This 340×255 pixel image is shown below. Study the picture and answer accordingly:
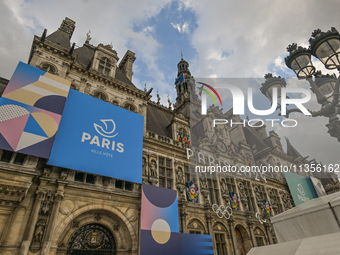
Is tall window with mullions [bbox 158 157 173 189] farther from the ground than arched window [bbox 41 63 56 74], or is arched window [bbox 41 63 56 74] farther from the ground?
arched window [bbox 41 63 56 74]

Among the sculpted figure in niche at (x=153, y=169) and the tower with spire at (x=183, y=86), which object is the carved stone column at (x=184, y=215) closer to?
the sculpted figure in niche at (x=153, y=169)

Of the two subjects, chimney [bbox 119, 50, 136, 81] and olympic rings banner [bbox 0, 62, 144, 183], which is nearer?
olympic rings banner [bbox 0, 62, 144, 183]

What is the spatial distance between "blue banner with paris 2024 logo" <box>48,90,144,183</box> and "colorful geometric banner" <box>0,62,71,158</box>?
66 cm

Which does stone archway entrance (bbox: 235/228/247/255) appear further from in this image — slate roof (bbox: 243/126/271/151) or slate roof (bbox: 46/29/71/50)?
slate roof (bbox: 46/29/71/50)

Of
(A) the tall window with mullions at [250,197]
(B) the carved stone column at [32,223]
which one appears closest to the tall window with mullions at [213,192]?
(A) the tall window with mullions at [250,197]

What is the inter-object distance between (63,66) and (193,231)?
16.6 metres

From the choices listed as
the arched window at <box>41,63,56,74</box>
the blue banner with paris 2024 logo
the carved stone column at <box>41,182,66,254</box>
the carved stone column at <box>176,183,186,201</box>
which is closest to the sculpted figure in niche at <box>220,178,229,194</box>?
the carved stone column at <box>176,183,186,201</box>

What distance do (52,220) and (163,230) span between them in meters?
6.63

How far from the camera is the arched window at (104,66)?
68.5 ft

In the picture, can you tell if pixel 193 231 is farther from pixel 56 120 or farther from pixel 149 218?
pixel 56 120

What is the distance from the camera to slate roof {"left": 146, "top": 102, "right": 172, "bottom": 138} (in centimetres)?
2228

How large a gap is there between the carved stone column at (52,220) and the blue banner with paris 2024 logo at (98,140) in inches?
56.3

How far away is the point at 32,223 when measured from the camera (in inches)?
432

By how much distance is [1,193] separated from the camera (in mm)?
10609
